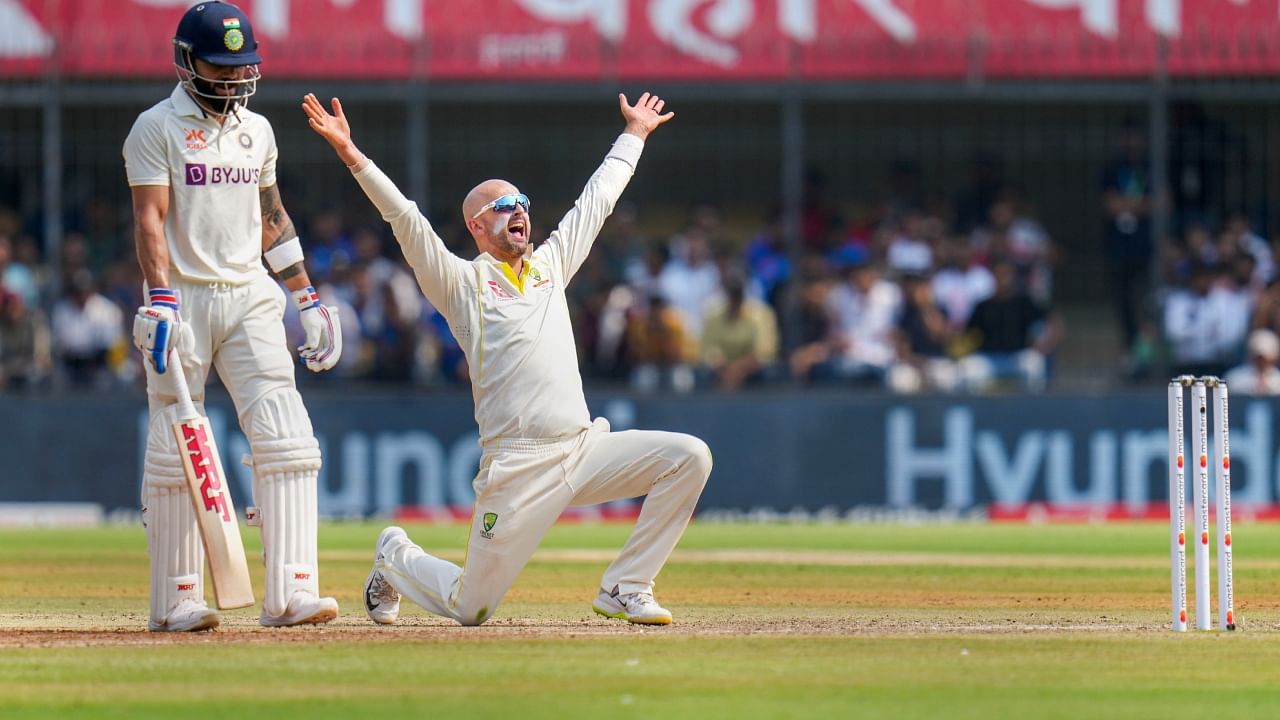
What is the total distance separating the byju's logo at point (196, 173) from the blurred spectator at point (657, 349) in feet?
29.4

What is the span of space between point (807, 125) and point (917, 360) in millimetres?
3735

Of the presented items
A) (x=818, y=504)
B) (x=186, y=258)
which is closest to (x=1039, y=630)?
(x=186, y=258)

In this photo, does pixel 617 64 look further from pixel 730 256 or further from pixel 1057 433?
pixel 1057 433

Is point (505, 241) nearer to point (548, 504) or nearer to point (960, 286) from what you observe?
point (548, 504)

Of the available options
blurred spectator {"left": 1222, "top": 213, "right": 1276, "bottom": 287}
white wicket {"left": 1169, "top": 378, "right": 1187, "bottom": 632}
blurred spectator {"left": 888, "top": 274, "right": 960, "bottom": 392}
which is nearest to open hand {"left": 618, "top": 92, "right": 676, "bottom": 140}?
white wicket {"left": 1169, "top": 378, "right": 1187, "bottom": 632}

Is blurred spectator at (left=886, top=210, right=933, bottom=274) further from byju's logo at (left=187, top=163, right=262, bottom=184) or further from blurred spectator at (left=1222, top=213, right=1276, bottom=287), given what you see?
byju's logo at (left=187, top=163, right=262, bottom=184)

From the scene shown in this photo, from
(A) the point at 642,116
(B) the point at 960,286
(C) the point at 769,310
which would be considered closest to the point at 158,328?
(A) the point at 642,116

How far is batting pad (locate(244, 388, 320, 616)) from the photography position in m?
7.59

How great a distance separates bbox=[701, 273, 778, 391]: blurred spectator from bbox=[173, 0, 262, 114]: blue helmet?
917 centimetres

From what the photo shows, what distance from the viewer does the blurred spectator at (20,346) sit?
16.4m

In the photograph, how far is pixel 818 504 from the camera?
16.1 m

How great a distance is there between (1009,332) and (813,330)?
5.55 feet

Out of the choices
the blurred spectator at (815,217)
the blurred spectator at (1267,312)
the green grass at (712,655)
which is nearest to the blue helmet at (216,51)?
the green grass at (712,655)

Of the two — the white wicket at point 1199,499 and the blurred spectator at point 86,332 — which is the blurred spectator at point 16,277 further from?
the white wicket at point 1199,499
